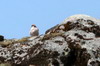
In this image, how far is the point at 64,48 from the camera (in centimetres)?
1848

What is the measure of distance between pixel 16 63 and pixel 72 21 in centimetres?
450

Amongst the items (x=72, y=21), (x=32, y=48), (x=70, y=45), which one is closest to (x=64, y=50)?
(x=70, y=45)

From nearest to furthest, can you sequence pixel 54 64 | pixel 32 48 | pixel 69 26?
pixel 54 64, pixel 32 48, pixel 69 26

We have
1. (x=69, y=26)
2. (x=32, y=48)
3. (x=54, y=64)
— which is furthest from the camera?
(x=69, y=26)

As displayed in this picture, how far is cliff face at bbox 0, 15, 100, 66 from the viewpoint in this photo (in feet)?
58.5

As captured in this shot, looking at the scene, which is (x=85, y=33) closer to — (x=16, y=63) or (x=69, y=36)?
(x=69, y=36)

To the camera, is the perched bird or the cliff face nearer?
the cliff face

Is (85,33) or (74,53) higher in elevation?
(85,33)

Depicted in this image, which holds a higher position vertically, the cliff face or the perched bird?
the perched bird

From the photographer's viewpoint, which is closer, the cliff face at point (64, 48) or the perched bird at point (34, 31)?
the cliff face at point (64, 48)

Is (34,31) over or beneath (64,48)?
over

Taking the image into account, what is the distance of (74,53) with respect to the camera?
59.7 ft

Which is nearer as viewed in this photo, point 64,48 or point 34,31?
point 64,48

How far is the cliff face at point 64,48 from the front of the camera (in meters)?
17.8
